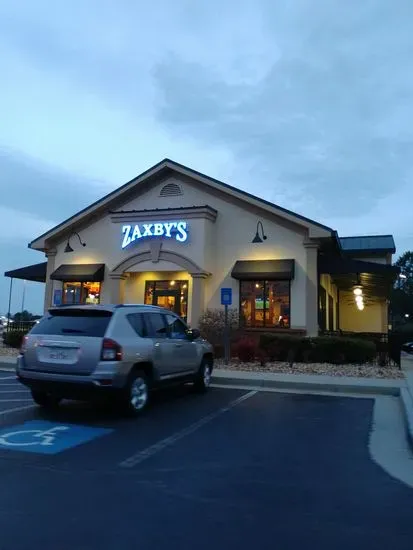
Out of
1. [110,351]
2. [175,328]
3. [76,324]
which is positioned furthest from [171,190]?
[110,351]

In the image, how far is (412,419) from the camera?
8.36 meters

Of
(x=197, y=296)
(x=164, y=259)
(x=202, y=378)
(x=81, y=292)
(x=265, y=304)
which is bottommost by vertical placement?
(x=202, y=378)

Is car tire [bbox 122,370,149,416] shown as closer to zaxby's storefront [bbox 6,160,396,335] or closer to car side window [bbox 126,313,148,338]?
car side window [bbox 126,313,148,338]

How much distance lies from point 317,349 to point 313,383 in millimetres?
5002

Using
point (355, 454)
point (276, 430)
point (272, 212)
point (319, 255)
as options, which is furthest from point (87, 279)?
point (355, 454)

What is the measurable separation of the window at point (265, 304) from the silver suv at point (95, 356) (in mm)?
12512

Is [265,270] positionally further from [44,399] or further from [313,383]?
[44,399]

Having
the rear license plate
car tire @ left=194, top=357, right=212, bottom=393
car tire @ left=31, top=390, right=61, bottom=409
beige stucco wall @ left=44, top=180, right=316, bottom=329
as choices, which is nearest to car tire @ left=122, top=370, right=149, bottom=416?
the rear license plate

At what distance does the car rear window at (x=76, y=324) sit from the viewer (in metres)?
8.68

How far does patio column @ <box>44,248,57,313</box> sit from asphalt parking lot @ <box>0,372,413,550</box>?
680 inches

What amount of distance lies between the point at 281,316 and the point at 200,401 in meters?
11.7

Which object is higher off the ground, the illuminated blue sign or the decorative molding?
the illuminated blue sign

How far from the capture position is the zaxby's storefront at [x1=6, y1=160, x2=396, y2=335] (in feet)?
71.3

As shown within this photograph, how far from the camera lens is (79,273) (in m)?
24.6
